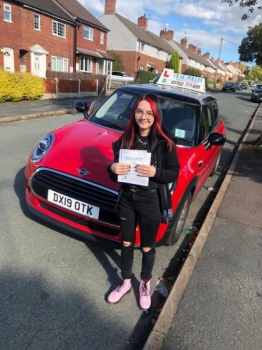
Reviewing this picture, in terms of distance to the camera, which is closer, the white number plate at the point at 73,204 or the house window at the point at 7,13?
the white number plate at the point at 73,204

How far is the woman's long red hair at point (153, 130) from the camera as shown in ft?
6.68

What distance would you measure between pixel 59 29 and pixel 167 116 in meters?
27.2

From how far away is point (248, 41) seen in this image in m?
34.1

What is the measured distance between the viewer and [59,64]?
27562 mm

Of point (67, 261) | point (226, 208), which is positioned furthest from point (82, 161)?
point (226, 208)

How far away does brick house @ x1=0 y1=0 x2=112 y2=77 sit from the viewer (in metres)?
21.7

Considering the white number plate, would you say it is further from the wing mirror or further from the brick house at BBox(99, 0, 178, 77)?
the brick house at BBox(99, 0, 178, 77)

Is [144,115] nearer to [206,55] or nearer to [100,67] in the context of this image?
[100,67]

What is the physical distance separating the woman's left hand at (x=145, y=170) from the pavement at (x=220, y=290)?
1235 millimetres

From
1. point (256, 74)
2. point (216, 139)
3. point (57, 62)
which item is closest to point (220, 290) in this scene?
point (216, 139)

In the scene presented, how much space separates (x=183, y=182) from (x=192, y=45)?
83.3 metres

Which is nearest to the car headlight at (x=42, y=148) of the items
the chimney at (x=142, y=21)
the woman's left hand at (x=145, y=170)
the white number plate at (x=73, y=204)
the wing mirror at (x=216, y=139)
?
the white number plate at (x=73, y=204)

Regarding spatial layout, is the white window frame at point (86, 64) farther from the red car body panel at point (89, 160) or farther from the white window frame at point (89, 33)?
the red car body panel at point (89, 160)

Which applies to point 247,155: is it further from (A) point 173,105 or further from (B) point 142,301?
(B) point 142,301
